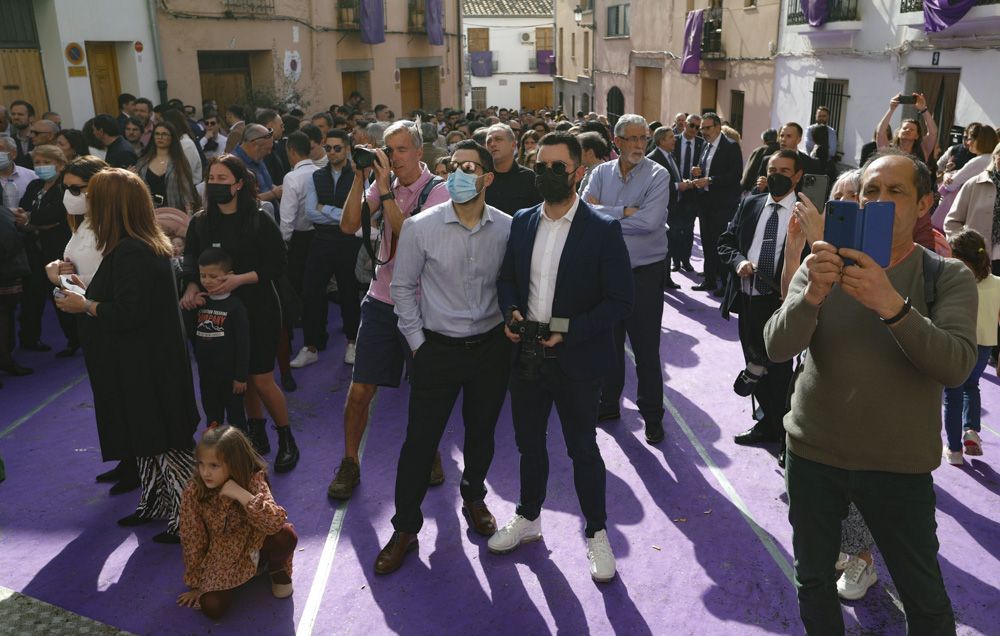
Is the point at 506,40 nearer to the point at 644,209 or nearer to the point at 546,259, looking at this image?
the point at 644,209

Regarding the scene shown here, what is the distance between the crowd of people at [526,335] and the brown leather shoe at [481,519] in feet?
0.05

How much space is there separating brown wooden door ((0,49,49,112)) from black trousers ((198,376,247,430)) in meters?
9.82

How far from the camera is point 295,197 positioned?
22.9 ft

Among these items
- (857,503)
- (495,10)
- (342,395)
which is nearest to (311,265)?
(342,395)

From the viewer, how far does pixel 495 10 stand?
5056 cm

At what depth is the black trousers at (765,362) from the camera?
5056 mm

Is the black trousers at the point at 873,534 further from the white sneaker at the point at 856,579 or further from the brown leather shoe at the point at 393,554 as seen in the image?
the brown leather shoe at the point at 393,554

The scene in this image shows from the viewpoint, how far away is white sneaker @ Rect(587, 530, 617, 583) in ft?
12.8

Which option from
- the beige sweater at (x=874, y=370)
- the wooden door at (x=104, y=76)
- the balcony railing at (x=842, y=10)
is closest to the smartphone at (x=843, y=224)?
the beige sweater at (x=874, y=370)

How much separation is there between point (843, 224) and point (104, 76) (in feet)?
47.4

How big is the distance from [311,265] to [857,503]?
16.4ft

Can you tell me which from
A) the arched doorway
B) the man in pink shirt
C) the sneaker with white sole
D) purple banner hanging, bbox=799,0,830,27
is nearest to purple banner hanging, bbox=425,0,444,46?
the arched doorway

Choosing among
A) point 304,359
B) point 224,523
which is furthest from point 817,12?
point 224,523

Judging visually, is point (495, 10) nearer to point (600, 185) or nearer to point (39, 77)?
point (39, 77)
